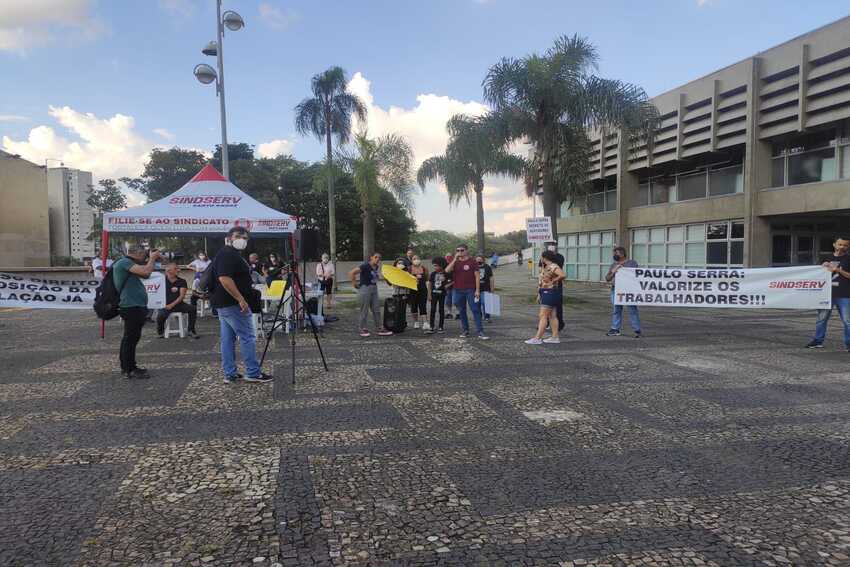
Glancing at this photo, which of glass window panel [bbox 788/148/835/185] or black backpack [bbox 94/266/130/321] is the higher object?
glass window panel [bbox 788/148/835/185]

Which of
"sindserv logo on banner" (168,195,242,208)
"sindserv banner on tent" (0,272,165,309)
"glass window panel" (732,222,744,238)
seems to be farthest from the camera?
"glass window panel" (732,222,744,238)

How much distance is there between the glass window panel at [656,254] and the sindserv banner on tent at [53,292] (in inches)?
827

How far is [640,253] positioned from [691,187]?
409cm

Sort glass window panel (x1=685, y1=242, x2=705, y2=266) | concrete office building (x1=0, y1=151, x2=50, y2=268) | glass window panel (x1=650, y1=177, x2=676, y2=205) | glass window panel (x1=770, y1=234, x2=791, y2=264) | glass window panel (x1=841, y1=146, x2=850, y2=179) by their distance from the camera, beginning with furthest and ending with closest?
concrete office building (x1=0, y1=151, x2=50, y2=268), glass window panel (x1=650, y1=177, x2=676, y2=205), glass window panel (x1=685, y1=242, x2=705, y2=266), glass window panel (x1=770, y1=234, x2=791, y2=264), glass window panel (x1=841, y1=146, x2=850, y2=179)

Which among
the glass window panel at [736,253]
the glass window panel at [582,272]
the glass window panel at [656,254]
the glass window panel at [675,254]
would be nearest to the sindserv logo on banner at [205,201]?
the glass window panel at [736,253]

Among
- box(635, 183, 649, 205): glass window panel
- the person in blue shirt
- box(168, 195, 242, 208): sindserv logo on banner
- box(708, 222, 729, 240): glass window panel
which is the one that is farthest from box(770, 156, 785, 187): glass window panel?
box(168, 195, 242, 208): sindserv logo on banner

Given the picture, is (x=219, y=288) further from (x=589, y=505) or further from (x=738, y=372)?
(x=738, y=372)

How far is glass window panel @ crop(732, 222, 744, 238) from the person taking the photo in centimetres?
2059

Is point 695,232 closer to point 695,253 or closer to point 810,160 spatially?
point 695,253

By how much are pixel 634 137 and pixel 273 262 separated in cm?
1148

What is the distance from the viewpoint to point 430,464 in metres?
3.96

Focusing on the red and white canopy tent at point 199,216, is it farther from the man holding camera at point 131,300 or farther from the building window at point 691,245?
the building window at point 691,245

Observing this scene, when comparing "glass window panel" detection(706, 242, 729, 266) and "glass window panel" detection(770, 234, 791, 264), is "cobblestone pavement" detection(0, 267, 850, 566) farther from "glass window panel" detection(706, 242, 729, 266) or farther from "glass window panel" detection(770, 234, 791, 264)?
"glass window panel" detection(706, 242, 729, 266)

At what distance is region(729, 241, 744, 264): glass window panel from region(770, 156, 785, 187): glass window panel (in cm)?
238
